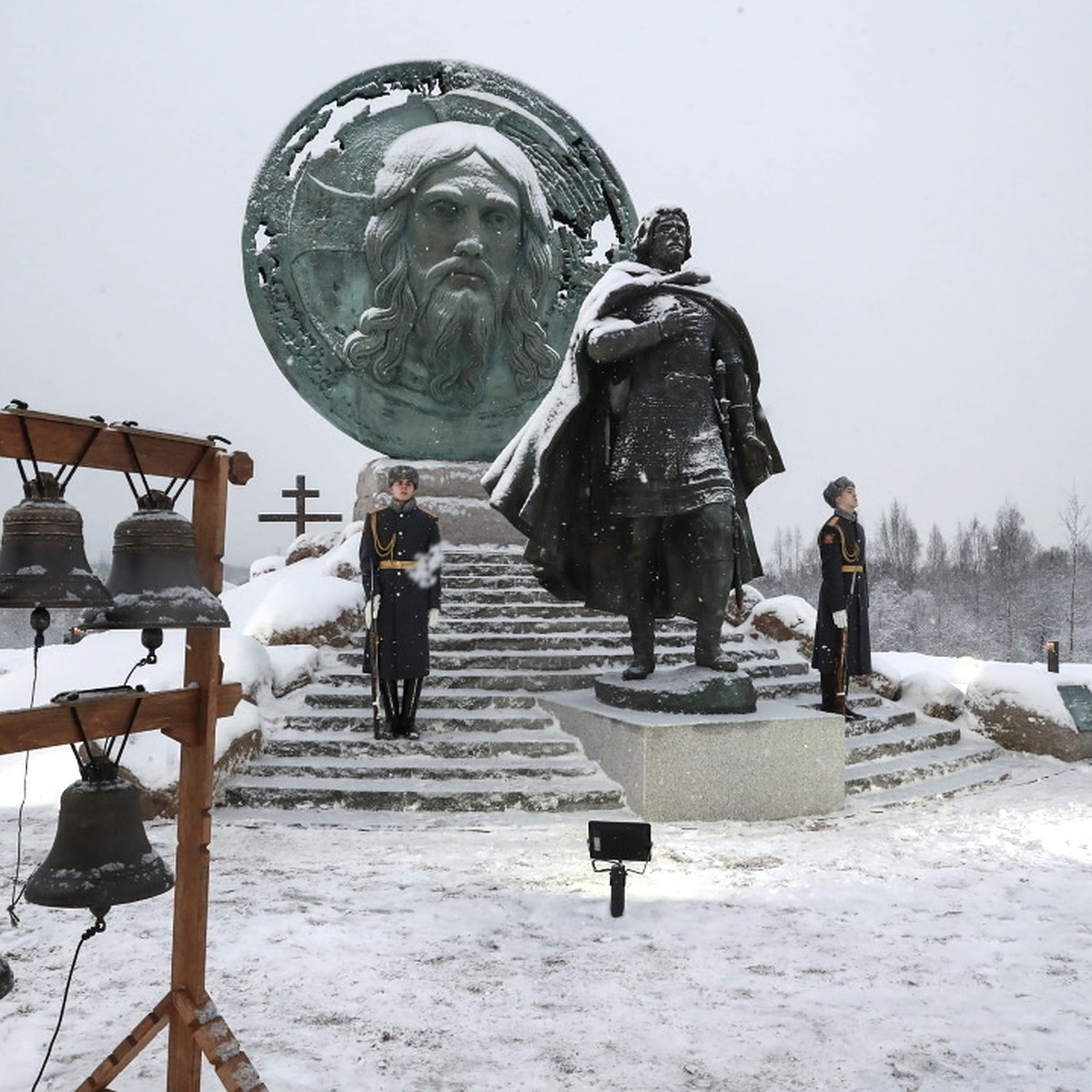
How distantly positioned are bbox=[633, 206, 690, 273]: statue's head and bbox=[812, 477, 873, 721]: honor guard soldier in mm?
2346

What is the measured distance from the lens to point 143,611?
2232mm

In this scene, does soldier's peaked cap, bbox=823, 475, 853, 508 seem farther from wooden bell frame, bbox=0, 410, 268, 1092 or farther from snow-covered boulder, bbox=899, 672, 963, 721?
wooden bell frame, bbox=0, 410, 268, 1092

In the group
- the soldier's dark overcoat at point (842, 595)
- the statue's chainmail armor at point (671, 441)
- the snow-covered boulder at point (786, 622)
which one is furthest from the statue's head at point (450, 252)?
the statue's chainmail armor at point (671, 441)

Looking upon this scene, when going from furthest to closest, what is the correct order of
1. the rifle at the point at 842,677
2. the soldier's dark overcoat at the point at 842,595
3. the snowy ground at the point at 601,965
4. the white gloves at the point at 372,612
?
the soldier's dark overcoat at the point at 842,595
the rifle at the point at 842,677
the white gloves at the point at 372,612
the snowy ground at the point at 601,965

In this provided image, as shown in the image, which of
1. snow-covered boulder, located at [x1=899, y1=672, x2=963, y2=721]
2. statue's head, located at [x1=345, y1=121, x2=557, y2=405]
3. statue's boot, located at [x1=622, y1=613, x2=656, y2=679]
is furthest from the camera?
statue's head, located at [x1=345, y1=121, x2=557, y2=405]

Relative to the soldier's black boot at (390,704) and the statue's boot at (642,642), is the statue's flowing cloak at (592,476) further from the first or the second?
the soldier's black boot at (390,704)

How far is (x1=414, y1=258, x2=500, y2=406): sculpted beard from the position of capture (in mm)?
10328

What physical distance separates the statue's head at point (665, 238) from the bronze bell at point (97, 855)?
4393mm

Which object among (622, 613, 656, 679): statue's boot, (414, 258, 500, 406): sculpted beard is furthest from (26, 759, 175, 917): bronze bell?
(414, 258, 500, 406): sculpted beard

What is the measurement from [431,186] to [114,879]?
9.09 m

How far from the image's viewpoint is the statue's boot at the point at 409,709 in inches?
240

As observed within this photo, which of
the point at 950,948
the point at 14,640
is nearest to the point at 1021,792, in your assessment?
the point at 950,948

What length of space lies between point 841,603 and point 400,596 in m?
3.04

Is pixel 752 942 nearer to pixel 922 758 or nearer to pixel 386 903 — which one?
pixel 386 903
